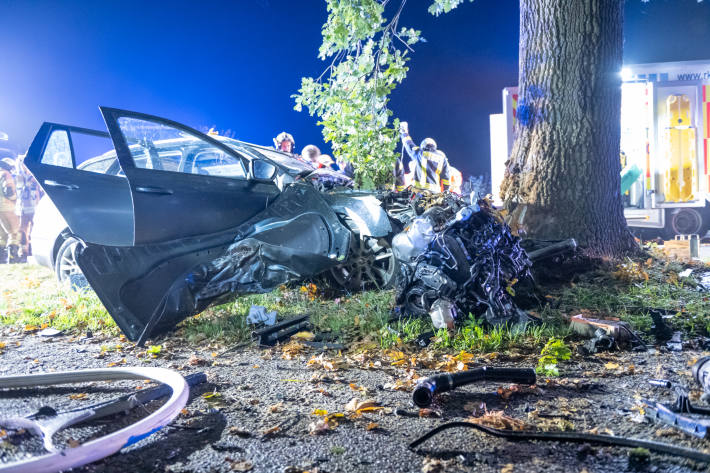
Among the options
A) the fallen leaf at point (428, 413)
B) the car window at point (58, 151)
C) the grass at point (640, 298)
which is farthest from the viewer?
the car window at point (58, 151)

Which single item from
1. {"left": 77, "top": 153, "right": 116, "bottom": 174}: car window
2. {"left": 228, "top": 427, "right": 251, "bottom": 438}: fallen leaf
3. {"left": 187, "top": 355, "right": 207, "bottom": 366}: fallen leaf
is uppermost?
{"left": 77, "top": 153, "right": 116, "bottom": 174}: car window

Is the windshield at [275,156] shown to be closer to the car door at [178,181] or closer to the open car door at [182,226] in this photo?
the open car door at [182,226]

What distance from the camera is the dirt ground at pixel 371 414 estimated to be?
2.04 metres

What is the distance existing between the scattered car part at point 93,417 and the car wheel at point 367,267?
Answer: 2613mm

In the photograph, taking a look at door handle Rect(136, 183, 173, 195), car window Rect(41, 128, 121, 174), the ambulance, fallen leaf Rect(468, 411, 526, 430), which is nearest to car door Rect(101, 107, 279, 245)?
door handle Rect(136, 183, 173, 195)

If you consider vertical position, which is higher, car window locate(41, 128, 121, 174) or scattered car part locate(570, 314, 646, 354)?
car window locate(41, 128, 121, 174)

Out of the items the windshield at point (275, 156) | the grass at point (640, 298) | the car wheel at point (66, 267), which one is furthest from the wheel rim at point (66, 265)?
the grass at point (640, 298)

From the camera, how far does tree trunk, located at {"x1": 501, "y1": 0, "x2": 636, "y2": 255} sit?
18.3ft

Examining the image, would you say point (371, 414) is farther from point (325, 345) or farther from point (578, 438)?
point (325, 345)

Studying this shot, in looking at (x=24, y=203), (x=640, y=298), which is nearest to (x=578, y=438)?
(x=640, y=298)

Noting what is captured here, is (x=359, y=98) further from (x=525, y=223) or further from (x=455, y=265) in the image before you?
(x=455, y=265)

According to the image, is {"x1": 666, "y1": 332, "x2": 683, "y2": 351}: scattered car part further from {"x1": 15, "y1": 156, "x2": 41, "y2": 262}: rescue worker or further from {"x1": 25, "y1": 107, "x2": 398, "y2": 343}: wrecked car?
{"x1": 15, "y1": 156, "x2": 41, "y2": 262}: rescue worker

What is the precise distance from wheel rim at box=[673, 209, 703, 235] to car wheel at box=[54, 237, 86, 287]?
11.3m

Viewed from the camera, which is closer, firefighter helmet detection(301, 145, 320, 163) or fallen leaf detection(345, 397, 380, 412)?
fallen leaf detection(345, 397, 380, 412)
